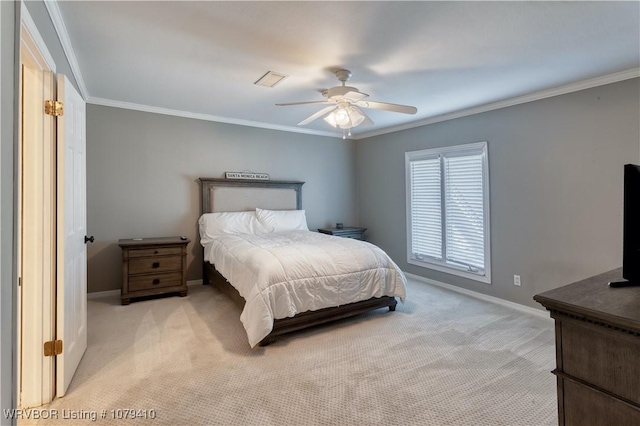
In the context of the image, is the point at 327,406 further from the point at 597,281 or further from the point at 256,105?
the point at 256,105

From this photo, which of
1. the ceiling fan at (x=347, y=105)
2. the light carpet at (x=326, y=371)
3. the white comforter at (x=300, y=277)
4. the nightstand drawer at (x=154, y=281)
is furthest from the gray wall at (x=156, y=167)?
the ceiling fan at (x=347, y=105)

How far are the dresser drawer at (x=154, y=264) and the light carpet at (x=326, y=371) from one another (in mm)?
531

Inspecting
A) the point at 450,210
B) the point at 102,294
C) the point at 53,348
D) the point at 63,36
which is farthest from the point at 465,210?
the point at 102,294

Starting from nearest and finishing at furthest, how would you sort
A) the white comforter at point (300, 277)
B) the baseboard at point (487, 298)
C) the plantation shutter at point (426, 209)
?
the white comforter at point (300, 277)
the baseboard at point (487, 298)
the plantation shutter at point (426, 209)

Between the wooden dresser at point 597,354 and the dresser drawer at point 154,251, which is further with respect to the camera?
the dresser drawer at point 154,251

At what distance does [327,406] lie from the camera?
1960mm

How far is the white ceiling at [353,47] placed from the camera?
2035 millimetres

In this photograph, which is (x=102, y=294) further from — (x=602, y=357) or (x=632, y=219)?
(x=632, y=219)

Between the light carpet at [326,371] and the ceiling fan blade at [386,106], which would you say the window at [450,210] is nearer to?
the light carpet at [326,371]

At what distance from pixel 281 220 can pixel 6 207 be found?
379 cm

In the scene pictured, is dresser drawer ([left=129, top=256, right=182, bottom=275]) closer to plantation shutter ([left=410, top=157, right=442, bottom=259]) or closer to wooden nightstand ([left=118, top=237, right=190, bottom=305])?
wooden nightstand ([left=118, top=237, right=190, bottom=305])

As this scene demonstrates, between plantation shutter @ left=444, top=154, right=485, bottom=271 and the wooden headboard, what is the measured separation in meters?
2.47

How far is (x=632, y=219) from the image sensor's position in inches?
49.9

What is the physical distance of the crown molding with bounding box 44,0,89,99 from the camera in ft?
6.44
